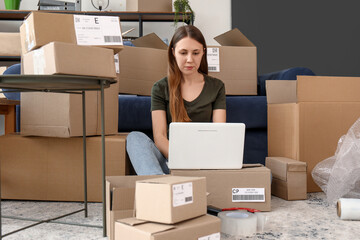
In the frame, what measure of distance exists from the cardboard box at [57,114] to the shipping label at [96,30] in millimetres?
337

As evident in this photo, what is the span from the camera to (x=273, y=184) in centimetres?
157

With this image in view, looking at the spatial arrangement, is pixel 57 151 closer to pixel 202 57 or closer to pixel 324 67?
pixel 202 57

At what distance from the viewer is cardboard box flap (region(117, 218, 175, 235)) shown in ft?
2.55

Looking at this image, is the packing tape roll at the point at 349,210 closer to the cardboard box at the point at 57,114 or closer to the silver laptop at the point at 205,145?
the silver laptop at the point at 205,145

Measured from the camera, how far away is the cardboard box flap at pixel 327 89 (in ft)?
5.02

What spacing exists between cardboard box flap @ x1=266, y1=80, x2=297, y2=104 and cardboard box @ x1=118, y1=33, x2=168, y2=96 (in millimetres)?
583

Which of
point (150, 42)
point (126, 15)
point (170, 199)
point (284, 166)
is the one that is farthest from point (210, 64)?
point (126, 15)

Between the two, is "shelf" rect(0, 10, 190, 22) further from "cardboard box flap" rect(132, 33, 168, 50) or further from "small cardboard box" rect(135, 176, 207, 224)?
"small cardboard box" rect(135, 176, 207, 224)

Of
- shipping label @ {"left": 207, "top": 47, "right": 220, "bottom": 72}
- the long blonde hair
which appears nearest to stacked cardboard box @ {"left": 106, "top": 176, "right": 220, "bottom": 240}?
the long blonde hair

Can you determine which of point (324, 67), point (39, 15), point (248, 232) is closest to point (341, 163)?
point (248, 232)

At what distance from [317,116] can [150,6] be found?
210cm

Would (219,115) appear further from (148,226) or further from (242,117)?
(148,226)

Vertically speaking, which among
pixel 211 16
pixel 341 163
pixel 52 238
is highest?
pixel 211 16

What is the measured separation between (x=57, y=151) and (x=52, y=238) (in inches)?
18.8
